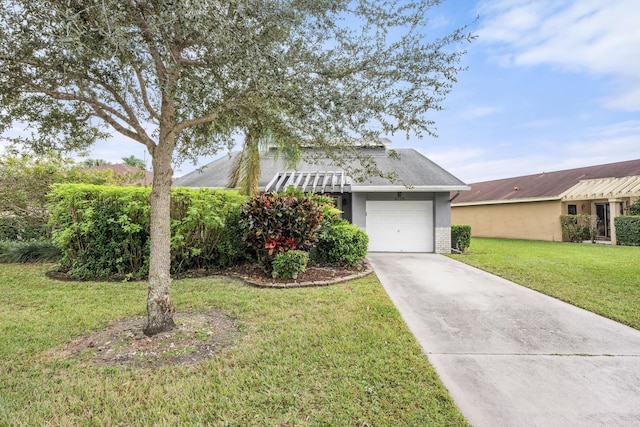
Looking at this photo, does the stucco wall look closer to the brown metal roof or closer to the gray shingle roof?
the brown metal roof

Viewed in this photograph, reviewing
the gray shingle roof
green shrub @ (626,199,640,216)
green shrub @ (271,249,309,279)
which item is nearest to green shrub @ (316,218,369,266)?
green shrub @ (271,249,309,279)

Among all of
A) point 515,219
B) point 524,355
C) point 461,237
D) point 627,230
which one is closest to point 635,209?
point 627,230

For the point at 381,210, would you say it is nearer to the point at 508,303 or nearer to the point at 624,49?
the point at 508,303

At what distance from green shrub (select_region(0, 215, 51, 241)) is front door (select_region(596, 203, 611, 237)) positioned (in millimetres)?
28848

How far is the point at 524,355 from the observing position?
3.56m

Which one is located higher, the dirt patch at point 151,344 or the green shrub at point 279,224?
the green shrub at point 279,224

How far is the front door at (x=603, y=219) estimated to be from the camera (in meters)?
18.7

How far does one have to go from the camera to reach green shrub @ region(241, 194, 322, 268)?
723 centimetres

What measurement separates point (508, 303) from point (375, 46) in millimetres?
5065

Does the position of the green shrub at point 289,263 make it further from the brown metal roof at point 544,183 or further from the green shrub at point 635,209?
the green shrub at point 635,209

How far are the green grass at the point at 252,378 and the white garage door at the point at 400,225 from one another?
784 cm

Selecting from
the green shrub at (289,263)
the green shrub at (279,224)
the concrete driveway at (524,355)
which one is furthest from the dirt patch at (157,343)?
the concrete driveway at (524,355)

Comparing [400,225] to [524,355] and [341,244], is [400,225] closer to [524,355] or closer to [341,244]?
[341,244]

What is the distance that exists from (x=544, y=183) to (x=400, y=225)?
14882 mm
